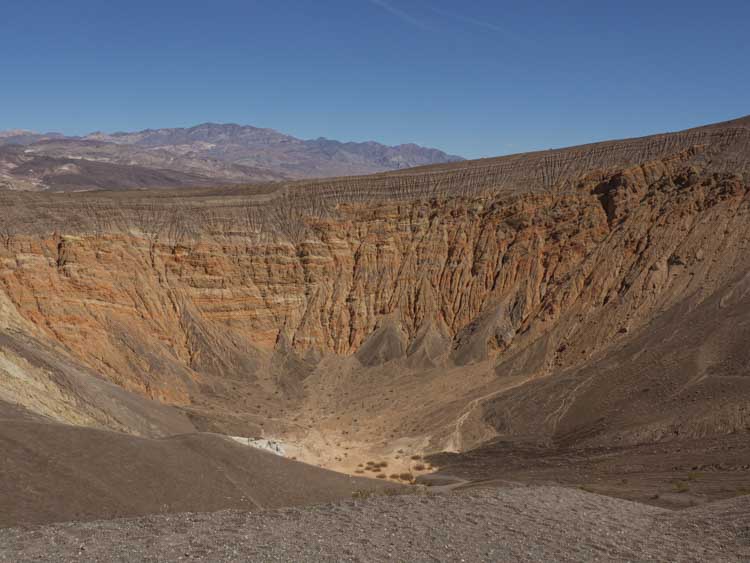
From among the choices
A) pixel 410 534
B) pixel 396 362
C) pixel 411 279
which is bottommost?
pixel 396 362

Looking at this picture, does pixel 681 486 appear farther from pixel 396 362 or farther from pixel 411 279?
pixel 411 279

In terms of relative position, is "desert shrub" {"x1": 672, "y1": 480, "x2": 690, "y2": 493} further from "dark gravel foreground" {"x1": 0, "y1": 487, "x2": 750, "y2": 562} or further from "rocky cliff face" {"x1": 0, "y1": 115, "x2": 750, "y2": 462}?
"rocky cliff face" {"x1": 0, "y1": 115, "x2": 750, "y2": 462}

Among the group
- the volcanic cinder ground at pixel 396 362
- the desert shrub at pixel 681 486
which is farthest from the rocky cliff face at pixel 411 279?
the desert shrub at pixel 681 486

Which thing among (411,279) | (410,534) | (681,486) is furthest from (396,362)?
(410,534)

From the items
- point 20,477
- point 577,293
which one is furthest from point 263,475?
point 577,293

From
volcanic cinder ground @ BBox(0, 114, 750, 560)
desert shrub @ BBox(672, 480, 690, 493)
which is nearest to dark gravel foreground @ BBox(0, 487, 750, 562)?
volcanic cinder ground @ BBox(0, 114, 750, 560)

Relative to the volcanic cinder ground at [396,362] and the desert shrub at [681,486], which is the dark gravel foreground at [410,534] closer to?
the volcanic cinder ground at [396,362]
